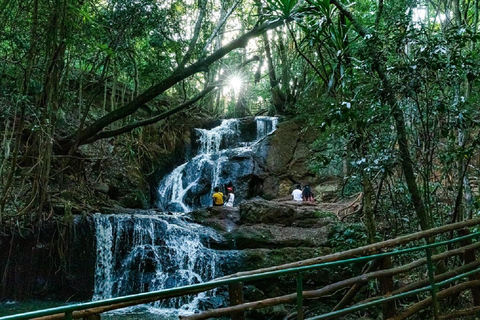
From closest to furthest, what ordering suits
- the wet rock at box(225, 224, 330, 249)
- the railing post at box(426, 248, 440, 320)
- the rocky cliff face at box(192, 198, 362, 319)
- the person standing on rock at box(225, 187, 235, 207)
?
the railing post at box(426, 248, 440, 320) → the rocky cliff face at box(192, 198, 362, 319) → the wet rock at box(225, 224, 330, 249) → the person standing on rock at box(225, 187, 235, 207)

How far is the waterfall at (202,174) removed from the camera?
15.3 m

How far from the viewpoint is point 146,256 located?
9.10 metres

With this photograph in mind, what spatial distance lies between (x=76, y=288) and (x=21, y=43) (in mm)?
5207

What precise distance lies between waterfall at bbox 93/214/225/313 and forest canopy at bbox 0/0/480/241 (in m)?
1.82

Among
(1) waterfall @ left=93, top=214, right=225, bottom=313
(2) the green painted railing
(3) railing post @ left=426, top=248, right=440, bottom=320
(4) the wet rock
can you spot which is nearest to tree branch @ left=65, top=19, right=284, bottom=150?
(1) waterfall @ left=93, top=214, right=225, bottom=313

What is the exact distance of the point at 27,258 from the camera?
27.4 ft

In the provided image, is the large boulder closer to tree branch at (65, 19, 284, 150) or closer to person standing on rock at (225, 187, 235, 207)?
person standing on rock at (225, 187, 235, 207)

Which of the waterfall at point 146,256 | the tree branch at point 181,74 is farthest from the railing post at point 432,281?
the waterfall at point 146,256

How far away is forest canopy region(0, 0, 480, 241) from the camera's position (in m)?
3.71

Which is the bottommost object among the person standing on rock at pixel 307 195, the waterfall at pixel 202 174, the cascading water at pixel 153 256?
the cascading water at pixel 153 256

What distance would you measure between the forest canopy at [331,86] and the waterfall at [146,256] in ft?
5.97

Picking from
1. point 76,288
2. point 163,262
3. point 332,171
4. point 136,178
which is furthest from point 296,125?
point 76,288

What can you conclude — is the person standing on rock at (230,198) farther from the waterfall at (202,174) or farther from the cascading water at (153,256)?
the cascading water at (153,256)

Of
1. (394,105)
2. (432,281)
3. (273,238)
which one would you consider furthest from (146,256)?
(432,281)
